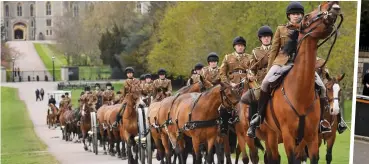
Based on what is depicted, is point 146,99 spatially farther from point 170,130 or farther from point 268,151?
point 268,151

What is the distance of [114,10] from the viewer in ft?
31.7

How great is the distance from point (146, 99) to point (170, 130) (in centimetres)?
190

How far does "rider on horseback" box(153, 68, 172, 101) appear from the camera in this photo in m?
10.3

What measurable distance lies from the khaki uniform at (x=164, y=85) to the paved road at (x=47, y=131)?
1.22 m

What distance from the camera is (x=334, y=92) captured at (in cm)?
807

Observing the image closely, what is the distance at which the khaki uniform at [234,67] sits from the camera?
8.16 metres

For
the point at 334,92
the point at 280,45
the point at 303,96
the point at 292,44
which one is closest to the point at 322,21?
the point at 292,44

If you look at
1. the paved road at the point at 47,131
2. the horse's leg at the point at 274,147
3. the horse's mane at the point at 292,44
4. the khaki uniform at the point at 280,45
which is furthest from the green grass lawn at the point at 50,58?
the horse's mane at the point at 292,44

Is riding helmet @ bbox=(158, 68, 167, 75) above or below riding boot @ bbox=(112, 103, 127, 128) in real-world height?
above

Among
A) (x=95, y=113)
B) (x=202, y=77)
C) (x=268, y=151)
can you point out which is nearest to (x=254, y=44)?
(x=202, y=77)

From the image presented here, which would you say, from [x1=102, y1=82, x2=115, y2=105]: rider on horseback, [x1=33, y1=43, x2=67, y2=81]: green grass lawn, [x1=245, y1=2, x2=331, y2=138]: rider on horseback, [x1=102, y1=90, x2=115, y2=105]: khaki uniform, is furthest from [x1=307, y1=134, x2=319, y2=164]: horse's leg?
[x1=102, y1=90, x2=115, y2=105]: khaki uniform

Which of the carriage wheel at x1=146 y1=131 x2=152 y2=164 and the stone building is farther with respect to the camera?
the carriage wheel at x1=146 y1=131 x2=152 y2=164

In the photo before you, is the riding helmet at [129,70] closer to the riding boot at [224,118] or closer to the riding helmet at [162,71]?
the riding helmet at [162,71]

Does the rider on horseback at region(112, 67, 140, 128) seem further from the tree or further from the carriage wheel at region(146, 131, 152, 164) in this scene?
the carriage wheel at region(146, 131, 152, 164)
